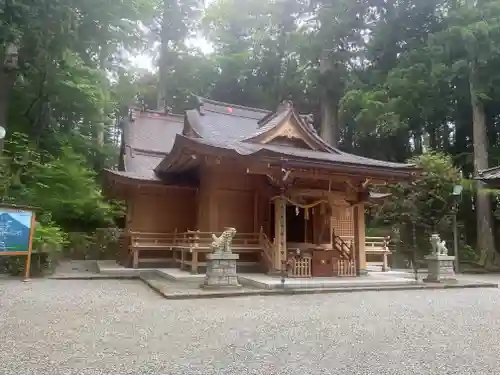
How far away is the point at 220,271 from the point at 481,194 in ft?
43.9

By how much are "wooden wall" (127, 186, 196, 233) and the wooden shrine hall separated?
3 centimetres

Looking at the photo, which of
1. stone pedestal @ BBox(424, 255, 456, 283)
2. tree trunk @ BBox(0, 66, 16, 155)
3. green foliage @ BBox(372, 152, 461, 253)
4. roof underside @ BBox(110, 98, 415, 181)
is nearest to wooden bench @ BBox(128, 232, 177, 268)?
roof underside @ BBox(110, 98, 415, 181)

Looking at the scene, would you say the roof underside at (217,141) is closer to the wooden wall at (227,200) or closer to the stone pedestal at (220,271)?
the wooden wall at (227,200)

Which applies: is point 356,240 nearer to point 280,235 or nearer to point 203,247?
point 280,235

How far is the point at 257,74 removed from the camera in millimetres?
26859

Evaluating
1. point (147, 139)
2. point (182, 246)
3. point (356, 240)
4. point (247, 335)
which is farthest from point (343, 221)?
point (147, 139)

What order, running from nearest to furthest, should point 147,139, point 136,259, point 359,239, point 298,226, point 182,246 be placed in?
point 359,239 < point 182,246 < point 136,259 < point 298,226 < point 147,139

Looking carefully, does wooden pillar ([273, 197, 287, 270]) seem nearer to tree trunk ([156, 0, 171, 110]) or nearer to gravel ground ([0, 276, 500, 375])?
gravel ground ([0, 276, 500, 375])

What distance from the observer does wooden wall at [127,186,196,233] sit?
1236 cm

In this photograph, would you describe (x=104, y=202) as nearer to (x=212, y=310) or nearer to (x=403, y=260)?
(x=403, y=260)

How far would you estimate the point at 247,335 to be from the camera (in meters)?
4.39

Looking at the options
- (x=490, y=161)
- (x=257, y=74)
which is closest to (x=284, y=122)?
(x=490, y=161)

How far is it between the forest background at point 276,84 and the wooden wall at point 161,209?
2343 mm

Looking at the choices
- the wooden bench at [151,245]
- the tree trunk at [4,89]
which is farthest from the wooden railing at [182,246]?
the tree trunk at [4,89]
